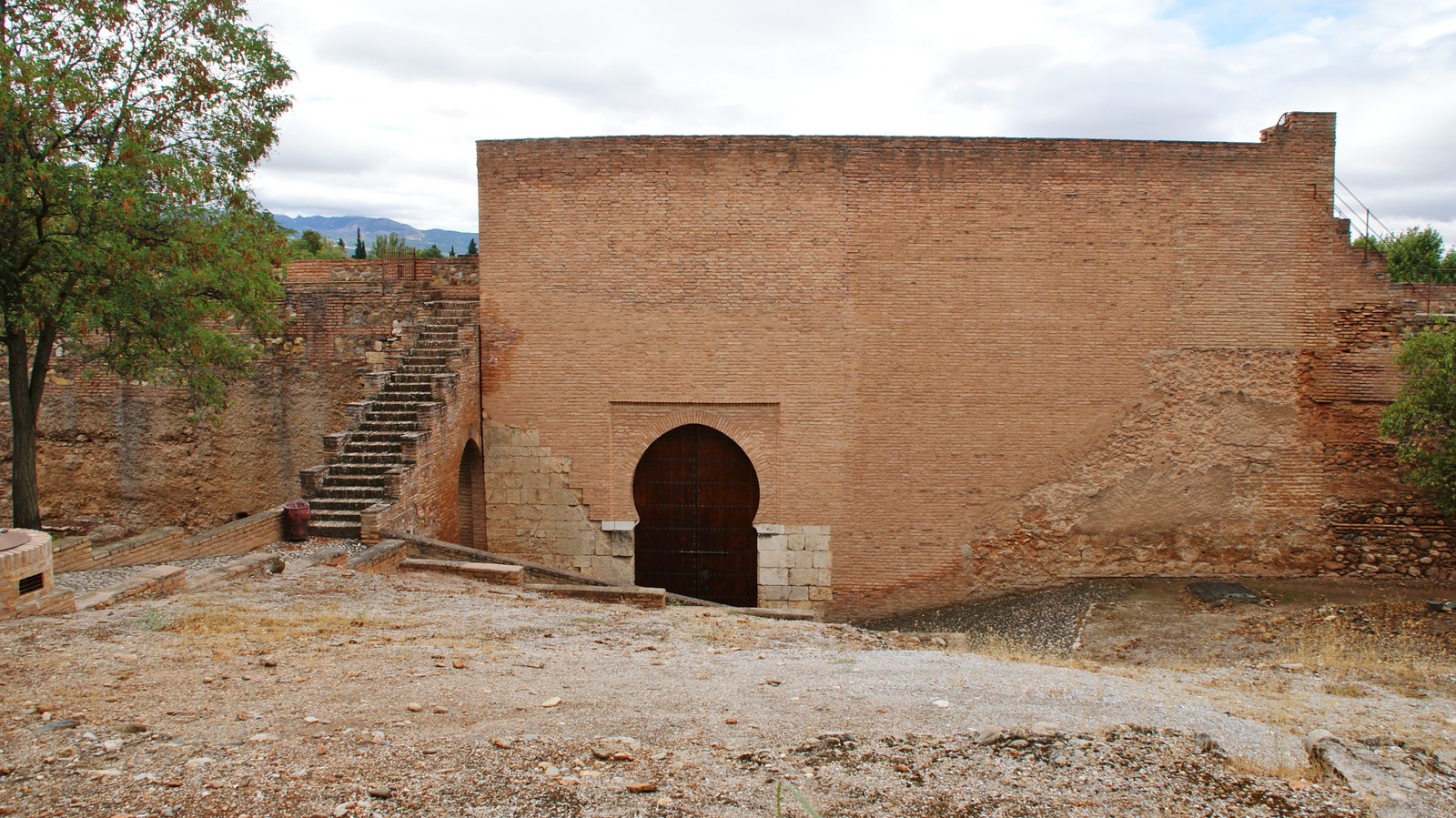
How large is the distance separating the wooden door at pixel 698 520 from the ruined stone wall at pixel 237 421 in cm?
410

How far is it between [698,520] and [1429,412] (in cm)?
891

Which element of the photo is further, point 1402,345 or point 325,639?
point 1402,345

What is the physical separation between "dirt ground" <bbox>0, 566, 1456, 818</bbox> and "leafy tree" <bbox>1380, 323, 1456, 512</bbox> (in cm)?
401

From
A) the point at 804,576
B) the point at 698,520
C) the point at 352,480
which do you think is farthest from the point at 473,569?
the point at 804,576

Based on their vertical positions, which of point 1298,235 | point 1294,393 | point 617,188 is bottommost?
point 1294,393

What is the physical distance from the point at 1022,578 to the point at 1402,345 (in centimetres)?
543

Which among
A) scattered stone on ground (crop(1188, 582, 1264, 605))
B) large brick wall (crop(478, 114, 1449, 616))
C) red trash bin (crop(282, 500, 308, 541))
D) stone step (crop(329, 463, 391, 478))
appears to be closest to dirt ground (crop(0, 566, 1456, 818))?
red trash bin (crop(282, 500, 308, 541))

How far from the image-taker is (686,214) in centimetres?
1120

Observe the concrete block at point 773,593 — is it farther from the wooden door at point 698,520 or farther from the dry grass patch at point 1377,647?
the dry grass patch at point 1377,647

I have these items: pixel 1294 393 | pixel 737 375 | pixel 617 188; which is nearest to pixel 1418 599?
pixel 1294 393

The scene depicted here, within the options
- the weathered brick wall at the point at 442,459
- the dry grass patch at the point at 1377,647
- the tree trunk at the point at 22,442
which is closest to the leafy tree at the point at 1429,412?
the dry grass patch at the point at 1377,647

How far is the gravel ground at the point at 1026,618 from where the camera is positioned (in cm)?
981

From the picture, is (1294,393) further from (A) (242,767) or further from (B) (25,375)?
(B) (25,375)

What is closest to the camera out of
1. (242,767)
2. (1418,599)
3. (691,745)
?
(242,767)
